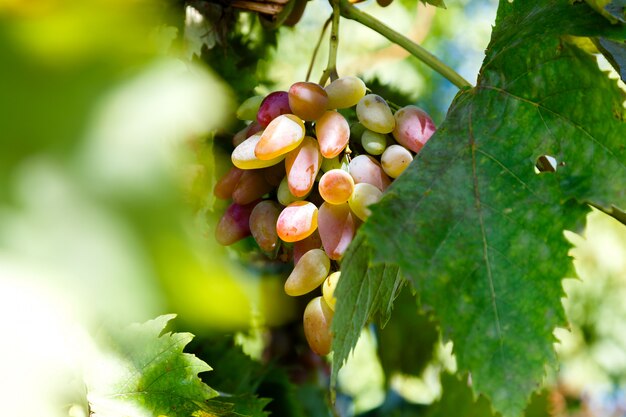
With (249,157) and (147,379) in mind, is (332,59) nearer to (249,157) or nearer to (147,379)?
(249,157)

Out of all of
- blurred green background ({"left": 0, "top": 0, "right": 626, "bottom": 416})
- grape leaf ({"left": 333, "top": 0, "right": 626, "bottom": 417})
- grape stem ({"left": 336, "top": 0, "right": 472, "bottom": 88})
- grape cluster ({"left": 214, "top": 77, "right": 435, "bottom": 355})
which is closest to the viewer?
blurred green background ({"left": 0, "top": 0, "right": 626, "bottom": 416})

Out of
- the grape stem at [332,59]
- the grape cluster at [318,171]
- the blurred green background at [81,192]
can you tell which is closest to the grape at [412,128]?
the grape cluster at [318,171]

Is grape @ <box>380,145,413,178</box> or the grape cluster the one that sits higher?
grape @ <box>380,145,413,178</box>

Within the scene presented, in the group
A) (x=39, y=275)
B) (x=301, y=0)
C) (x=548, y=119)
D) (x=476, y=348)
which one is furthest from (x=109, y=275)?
(x=301, y=0)

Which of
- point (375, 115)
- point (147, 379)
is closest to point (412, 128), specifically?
point (375, 115)

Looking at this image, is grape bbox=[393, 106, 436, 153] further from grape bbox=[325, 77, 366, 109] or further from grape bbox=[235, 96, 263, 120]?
grape bbox=[235, 96, 263, 120]

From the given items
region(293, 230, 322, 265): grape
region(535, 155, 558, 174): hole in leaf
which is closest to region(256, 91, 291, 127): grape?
region(293, 230, 322, 265): grape

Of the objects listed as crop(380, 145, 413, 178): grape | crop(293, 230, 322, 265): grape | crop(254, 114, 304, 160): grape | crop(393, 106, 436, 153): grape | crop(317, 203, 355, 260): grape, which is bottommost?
crop(293, 230, 322, 265): grape
